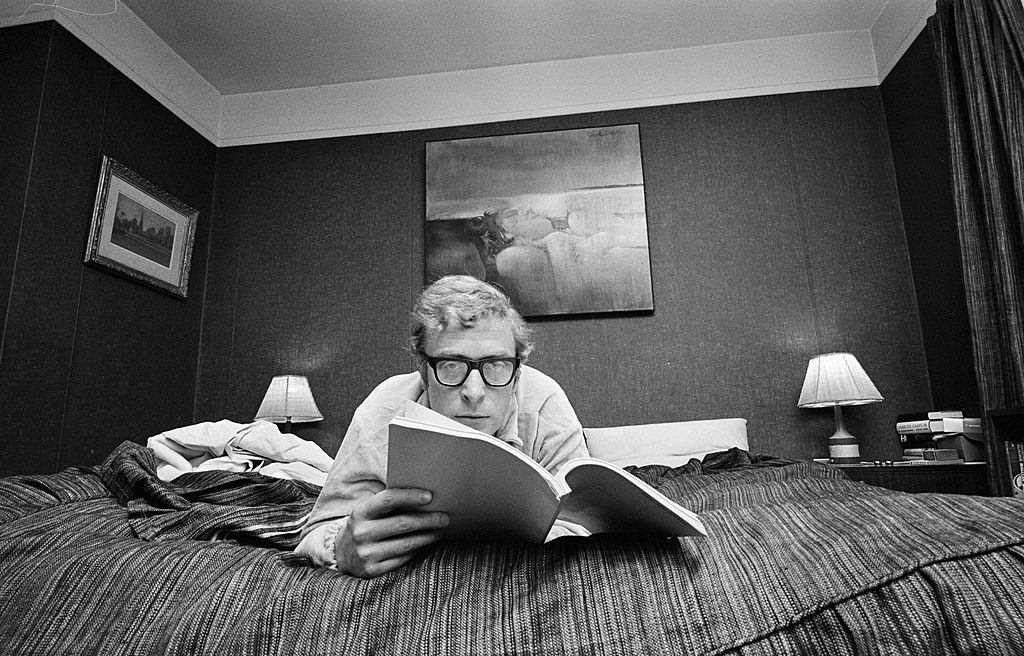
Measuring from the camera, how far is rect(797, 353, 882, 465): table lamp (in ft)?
9.86

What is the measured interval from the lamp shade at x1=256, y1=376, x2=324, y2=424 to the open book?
Answer: 2.87 m

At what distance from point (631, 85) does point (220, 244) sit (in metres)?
2.70

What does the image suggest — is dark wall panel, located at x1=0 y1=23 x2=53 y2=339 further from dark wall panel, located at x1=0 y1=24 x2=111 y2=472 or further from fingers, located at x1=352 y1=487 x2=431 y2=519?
fingers, located at x1=352 y1=487 x2=431 y2=519

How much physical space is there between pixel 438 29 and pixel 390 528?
3.50 meters

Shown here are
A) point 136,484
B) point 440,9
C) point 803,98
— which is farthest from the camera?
point 803,98

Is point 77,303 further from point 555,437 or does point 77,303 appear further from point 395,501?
point 395,501

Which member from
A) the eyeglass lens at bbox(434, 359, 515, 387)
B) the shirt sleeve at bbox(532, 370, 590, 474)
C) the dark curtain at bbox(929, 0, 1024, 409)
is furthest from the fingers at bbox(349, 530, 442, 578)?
the dark curtain at bbox(929, 0, 1024, 409)

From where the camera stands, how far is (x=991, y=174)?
2475 millimetres

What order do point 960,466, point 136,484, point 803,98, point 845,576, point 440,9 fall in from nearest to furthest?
point 845,576
point 136,484
point 960,466
point 440,9
point 803,98

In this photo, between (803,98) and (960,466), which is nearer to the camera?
(960,466)

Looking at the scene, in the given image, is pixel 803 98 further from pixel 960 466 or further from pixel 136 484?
pixel 136 484

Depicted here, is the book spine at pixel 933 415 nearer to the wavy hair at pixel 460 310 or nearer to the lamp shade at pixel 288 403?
the wavy hair at pixel 460 310

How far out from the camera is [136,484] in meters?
1.49

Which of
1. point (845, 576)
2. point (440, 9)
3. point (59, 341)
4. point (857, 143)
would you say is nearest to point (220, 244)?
point (59, 341)
